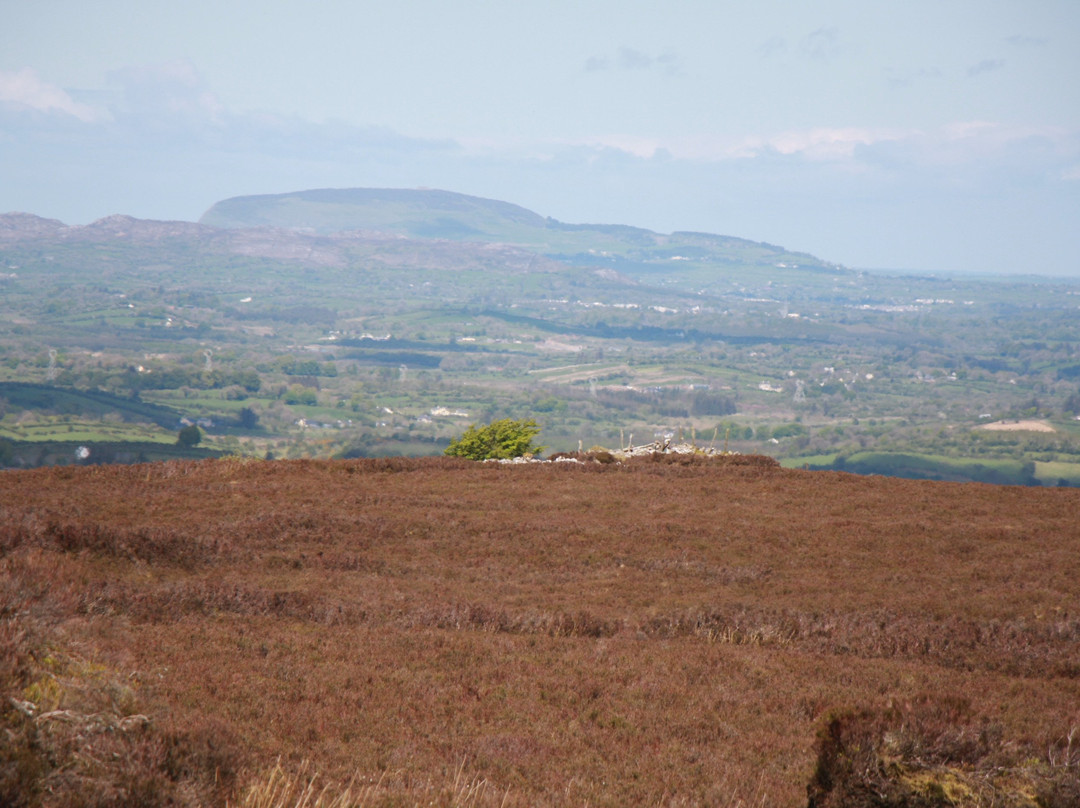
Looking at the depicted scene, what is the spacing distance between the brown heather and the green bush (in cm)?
771

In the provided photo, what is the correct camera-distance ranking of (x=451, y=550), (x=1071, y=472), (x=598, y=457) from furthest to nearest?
1. (x=1071, y=472)
2. (x=598, y=457)
3. (x=451, y=550)

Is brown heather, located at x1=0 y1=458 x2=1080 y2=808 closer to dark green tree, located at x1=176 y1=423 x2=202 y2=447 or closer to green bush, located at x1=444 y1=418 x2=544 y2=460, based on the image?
green bush, located at x1=444 y1=418 x2=544 y2=460

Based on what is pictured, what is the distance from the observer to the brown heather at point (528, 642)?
6.13 m

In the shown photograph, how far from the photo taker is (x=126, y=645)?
28.4 ft

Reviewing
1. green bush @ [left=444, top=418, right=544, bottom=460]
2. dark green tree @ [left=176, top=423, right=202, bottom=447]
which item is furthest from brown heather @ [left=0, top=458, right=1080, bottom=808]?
dark green tree @ [left=176, top=423, right=202, bottom=447]

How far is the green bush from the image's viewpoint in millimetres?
28344

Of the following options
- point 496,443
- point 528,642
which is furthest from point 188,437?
point 528,642

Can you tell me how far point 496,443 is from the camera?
1137 inches

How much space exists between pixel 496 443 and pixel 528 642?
60.0 feet

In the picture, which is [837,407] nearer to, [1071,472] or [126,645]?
[1071,472]

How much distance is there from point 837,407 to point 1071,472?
3455 inches

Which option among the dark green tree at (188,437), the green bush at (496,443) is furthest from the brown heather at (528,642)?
the dark green tree at (188,437)

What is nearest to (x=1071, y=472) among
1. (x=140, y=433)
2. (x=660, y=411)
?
(x=660, y=411)

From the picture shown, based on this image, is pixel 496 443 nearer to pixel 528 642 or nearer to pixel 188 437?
pixel 528 642
